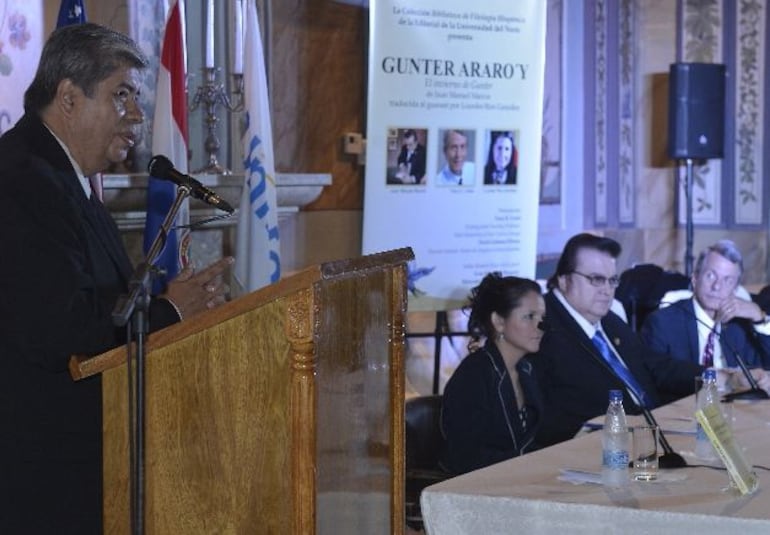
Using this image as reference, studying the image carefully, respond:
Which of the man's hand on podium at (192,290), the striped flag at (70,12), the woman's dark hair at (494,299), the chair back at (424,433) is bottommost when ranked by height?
the chair back at (424,433)

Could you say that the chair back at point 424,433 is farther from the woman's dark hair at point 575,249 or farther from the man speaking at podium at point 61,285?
the man speaking at podium at point 61,285

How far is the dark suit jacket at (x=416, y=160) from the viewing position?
595 centimetres

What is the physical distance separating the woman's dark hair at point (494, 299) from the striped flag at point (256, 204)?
1042mm

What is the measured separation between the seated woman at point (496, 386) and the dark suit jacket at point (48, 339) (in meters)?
1.57

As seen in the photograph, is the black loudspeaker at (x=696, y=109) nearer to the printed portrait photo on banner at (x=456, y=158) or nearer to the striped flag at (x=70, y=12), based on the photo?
the printed portrait photo on banner at (x=456, y=158)

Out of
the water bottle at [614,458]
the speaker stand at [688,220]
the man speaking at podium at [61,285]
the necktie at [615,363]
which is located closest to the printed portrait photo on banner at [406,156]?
the necktie at [615,363]

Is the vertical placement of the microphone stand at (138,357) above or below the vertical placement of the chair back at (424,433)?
above

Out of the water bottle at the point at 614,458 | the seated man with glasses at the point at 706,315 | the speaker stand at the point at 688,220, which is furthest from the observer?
the speaker stand at the point at 688,220

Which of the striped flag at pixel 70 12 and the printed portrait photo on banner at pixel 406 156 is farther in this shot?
the printed portrait photo on banner at pixel 406 156

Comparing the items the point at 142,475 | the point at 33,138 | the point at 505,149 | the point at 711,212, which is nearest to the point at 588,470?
the point at 142,475

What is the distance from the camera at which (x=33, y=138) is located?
2688 mm

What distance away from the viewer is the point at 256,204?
5117mm

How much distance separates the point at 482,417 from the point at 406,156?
2159 mm

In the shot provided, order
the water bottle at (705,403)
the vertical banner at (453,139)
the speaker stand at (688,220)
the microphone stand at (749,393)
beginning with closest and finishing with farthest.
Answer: the water bottle at (705,403) → the microphone stand at (749,393) → the vertical banner at (453,139) → the speaker stand at (688,220)
